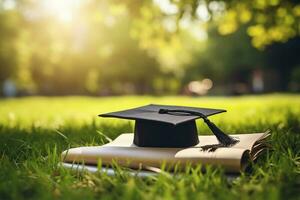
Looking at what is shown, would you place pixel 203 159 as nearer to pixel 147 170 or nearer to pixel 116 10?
pixel 147 170

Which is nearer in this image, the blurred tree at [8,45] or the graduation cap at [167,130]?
the graduation cap at [167,130]

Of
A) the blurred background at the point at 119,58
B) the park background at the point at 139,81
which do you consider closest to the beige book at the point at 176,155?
the park background at the point at 139,81

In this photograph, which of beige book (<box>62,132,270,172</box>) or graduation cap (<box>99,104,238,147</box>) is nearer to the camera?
beige book (<box>62,132,270,172</box>)

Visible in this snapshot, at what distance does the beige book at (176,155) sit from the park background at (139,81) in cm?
5

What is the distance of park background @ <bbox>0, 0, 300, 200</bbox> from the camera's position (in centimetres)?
208

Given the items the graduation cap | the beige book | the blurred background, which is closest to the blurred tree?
the blurred background

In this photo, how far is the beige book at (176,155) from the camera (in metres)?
2.18

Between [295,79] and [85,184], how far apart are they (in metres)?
33.1

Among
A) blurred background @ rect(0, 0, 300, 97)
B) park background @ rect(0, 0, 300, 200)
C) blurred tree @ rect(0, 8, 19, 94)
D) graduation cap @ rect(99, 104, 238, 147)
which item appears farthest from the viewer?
blurred background @ rect(0, 0, 300, 97)

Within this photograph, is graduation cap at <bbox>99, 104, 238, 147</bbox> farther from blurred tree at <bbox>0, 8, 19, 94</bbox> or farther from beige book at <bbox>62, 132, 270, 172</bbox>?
blurred tree at <bbox>0, 8, 19, 94</bbox>

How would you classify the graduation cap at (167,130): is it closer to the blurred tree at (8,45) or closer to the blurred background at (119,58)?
the blurred background at (119,58)

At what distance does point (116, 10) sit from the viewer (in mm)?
10273

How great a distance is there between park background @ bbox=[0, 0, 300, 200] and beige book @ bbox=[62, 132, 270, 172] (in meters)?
0.05

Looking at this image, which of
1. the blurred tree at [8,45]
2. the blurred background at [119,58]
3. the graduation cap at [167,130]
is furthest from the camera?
the blurred background at [119,58]
